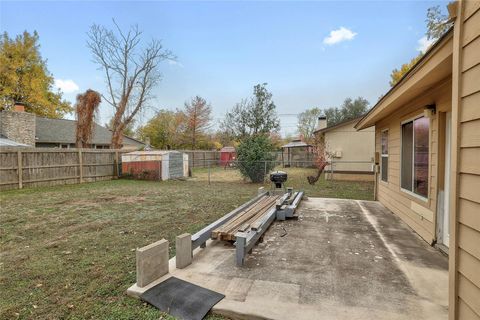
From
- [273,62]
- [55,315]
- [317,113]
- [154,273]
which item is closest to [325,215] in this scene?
[154,273]

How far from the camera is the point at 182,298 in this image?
85.0 inches

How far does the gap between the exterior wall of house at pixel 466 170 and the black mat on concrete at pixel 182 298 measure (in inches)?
64.9

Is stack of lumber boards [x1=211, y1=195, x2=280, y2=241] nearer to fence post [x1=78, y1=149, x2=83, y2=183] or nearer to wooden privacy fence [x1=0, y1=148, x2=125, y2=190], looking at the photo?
wooden privacy fence [x1=0, y1=148, x2=125, y2=190]

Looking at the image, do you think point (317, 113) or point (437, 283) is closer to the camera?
point (437, 283)

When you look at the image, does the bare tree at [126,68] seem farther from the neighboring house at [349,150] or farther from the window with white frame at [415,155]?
the window with white frame at [415,155]

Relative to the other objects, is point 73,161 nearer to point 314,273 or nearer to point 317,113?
point 314,273

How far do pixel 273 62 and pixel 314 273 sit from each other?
52.5 feet

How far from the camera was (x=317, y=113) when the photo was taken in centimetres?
3322

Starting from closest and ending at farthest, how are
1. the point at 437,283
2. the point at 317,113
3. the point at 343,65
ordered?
the point at 437,283
the point at 343,65
the point at 317,113

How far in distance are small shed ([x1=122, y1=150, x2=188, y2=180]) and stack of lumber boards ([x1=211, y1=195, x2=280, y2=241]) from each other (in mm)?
8423

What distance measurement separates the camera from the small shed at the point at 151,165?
1276cm

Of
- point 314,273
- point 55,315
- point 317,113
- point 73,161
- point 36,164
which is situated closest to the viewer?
point 55,315

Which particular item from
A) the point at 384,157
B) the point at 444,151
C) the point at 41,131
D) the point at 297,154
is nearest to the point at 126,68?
the point at 41,131

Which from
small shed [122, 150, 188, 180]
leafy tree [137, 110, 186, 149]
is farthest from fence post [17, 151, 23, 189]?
leafy tree [137, 110, 186, 149]
